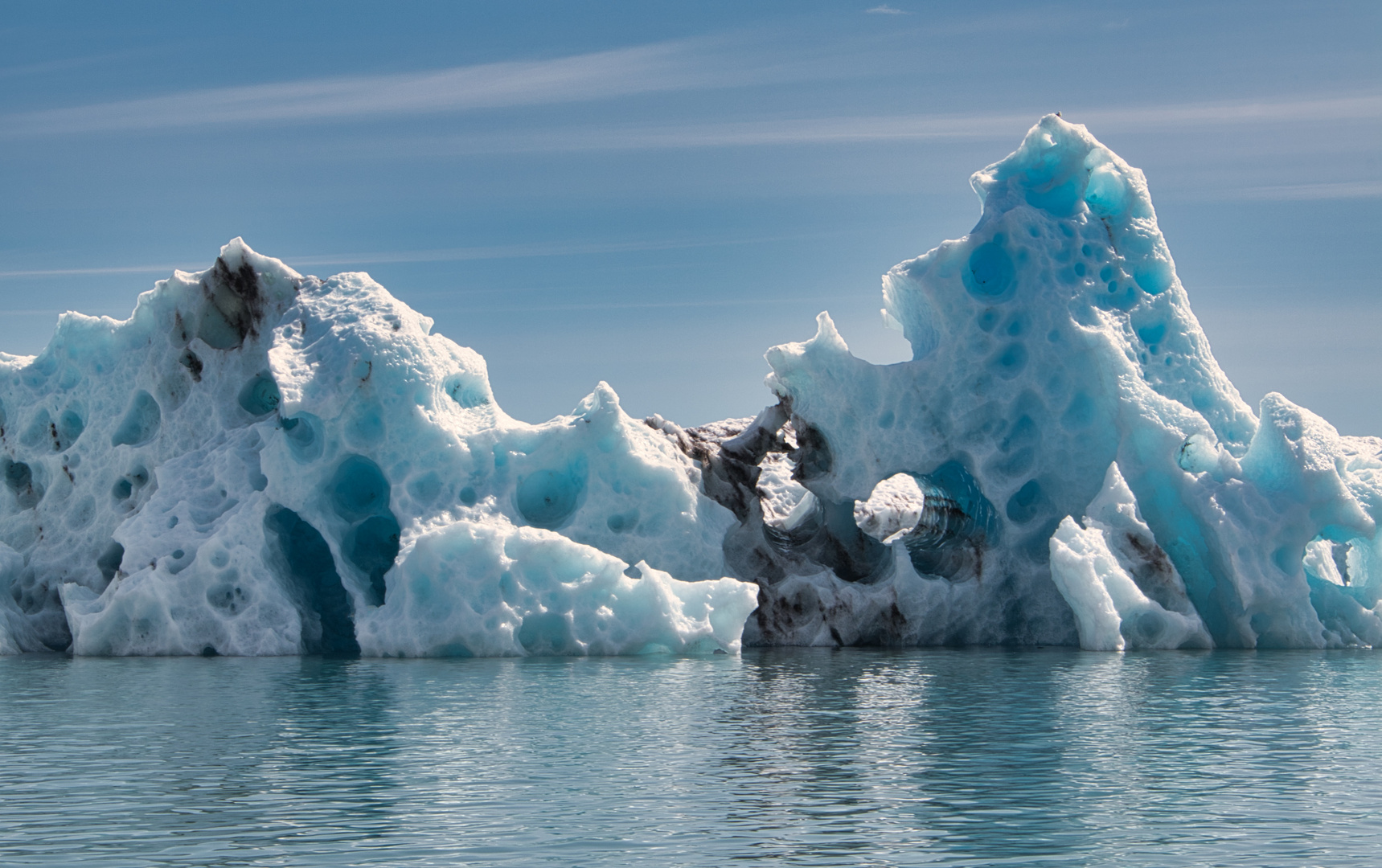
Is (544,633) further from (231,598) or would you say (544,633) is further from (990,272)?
(990,272)

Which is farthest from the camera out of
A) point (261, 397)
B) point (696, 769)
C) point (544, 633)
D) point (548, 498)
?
point (261, 397)

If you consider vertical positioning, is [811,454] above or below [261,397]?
below

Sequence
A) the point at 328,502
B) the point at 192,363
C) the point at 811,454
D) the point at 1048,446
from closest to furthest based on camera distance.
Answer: the point at 328,502 < the point at 1048,446 < the point at 192,363 < the point at 811,454

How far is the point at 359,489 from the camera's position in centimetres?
2398

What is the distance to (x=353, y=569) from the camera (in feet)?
75.0

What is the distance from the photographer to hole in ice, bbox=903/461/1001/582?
81.0ft

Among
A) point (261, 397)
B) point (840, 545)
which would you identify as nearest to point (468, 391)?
point (261, 397)

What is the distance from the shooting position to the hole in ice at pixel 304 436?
22.9 metres

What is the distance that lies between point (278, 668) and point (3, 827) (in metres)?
11.2

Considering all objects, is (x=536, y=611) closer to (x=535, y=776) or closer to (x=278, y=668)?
(x=278, y=668)

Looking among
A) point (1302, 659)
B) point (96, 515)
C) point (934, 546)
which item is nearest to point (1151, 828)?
point (1302, 659)

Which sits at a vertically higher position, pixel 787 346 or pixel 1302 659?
pixel 787 346

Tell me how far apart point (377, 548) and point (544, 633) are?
12.8 feet

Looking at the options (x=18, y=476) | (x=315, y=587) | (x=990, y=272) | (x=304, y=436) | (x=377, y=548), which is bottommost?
(x=315, y=587)
